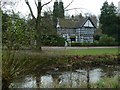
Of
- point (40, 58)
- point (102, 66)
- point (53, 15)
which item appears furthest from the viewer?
point (53, 15)

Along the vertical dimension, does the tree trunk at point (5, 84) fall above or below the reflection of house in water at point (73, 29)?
below

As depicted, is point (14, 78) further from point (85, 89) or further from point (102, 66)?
point (102, 66)

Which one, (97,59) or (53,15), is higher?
(53,15)

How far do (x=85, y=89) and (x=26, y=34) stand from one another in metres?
1.16

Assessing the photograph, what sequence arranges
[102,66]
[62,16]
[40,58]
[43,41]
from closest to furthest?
[40,58], [43,41], [102,66], [62,16]

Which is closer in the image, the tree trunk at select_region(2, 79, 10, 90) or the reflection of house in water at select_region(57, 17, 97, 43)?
the tree trunk at select_region(2, 79, 10, 90)

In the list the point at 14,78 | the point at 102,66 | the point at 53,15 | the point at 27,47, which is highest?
the point at 53,15

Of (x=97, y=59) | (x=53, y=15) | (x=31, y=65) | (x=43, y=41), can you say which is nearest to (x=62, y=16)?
(x=53, y=15)

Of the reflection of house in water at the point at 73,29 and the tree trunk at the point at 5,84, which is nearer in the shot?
the tree trunk at the point at 5,84

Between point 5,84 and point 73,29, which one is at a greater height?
point 73,29

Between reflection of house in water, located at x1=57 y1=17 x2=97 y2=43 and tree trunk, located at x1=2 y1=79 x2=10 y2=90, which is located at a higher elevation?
reflection of house in water, located at x1=57 y1=17 x2=97 y2=43

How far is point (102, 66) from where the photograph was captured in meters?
8.88

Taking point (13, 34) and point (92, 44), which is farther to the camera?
point (92, 44)

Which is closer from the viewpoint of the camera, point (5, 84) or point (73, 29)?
point (5, 84)
